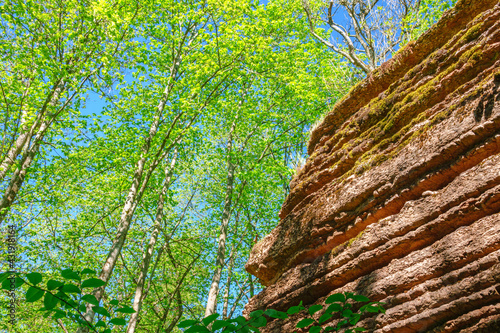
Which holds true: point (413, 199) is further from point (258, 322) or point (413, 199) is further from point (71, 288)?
point (71, 288)

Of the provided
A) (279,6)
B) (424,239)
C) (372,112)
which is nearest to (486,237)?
(424,239)

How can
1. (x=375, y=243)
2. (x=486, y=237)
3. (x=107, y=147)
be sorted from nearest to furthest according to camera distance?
(x=486, y=237) < (x=375, y=243) < (x=107, y=147)

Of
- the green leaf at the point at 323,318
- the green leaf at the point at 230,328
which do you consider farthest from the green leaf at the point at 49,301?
the green leaf at the point at 323,318

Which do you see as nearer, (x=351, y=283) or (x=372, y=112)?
(x=351, y=283)

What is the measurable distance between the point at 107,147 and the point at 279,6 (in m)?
12.3

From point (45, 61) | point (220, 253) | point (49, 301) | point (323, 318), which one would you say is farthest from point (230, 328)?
point (220, 253)

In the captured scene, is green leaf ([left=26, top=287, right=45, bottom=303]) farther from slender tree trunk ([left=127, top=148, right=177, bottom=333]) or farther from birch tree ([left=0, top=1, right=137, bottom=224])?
slender tree trunk ([left=127, top=148, right=177, bottom=333])

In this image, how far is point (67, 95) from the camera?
35.7 feet

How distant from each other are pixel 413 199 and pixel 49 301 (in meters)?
4.16

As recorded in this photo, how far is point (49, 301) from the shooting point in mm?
1939

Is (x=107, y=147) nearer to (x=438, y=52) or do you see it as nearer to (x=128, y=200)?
(x=128, y=200)

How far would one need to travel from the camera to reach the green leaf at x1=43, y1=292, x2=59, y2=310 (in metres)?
1.91

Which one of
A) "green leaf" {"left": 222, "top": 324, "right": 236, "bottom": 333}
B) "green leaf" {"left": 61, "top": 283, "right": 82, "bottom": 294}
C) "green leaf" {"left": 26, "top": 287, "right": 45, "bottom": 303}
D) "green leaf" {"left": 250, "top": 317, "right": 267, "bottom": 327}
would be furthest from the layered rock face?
"green leaf" {"left": 26, "top": 287, "right": 45, "bottom": 303}

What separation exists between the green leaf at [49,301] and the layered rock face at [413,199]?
3.37m
